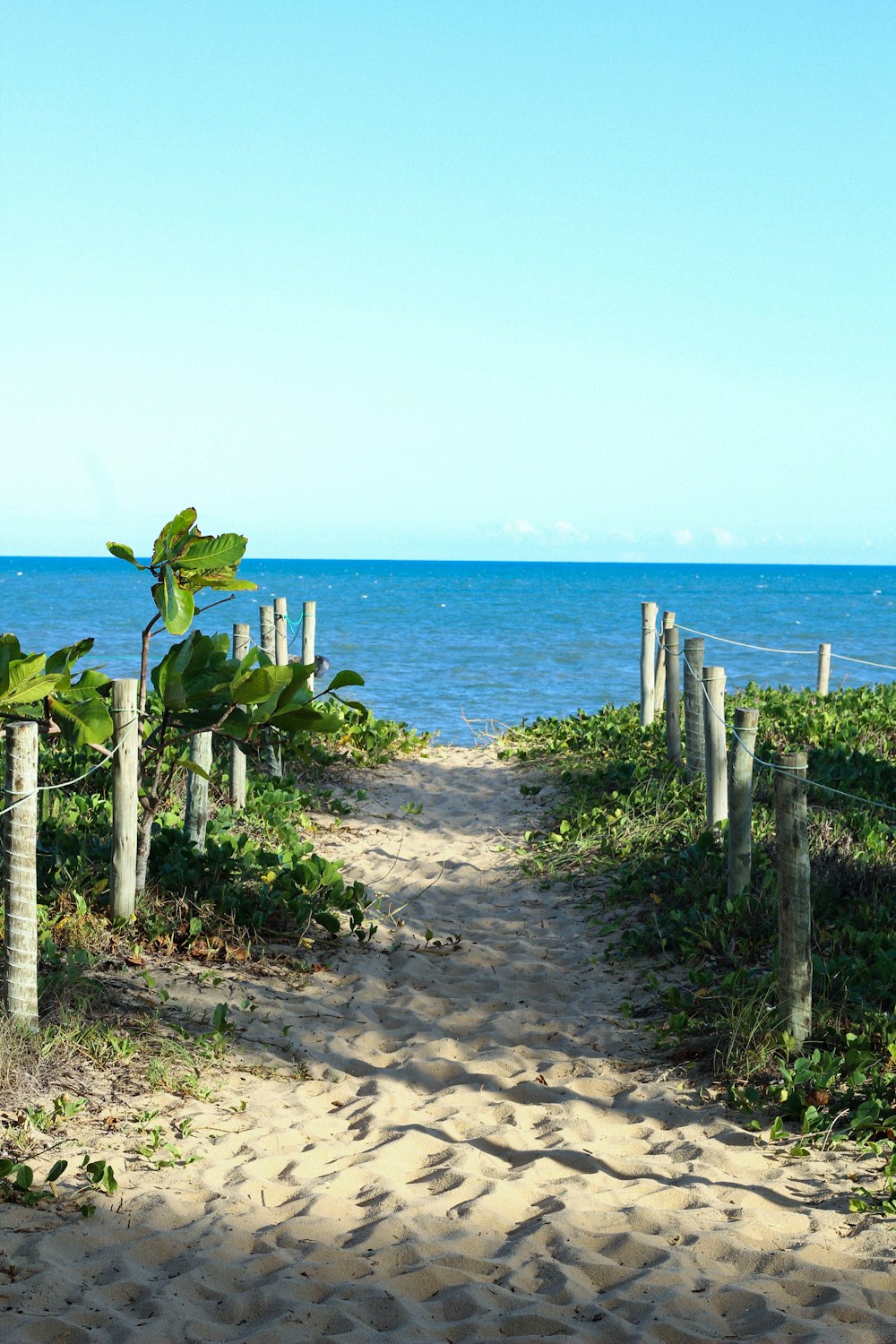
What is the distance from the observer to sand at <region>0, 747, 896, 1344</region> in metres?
3.22

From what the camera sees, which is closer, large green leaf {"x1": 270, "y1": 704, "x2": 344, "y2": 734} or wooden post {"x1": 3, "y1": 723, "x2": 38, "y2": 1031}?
wooden post {"x1": 3, "y1": 723, "x2": 38, "y2": 1031}

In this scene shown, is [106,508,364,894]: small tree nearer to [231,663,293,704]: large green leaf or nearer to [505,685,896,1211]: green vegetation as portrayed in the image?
[231,663,293,704]: large green leaf

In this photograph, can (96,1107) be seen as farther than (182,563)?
No

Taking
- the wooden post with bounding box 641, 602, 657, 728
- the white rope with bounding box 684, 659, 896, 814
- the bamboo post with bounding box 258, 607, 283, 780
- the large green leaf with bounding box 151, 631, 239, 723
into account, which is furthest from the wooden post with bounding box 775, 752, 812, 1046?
the wooden post with bounding box 641, 602, 657, 728

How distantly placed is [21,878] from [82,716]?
108 cm

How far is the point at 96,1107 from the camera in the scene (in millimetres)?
4441

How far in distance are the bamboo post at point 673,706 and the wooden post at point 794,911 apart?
4.79 meters

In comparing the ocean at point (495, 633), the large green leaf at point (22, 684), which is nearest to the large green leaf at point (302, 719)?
the large green leaf at point (22, 684)

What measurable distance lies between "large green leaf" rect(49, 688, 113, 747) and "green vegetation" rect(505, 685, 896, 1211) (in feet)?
10.6

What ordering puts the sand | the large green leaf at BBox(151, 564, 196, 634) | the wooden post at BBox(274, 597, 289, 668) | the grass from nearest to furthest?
1. the sand
2. the grass
3. the large green leaf at BBox(151, 564, 196, 634)
4. the wooden post at BBox(274, 597, 289, 668)

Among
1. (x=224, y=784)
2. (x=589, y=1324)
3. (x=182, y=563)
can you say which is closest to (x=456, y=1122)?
(x=589, y=1324)

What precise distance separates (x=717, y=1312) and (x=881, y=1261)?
62 centimetres

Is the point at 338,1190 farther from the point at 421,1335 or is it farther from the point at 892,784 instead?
the point at 892,784

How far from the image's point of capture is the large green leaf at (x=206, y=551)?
18.9 ft
